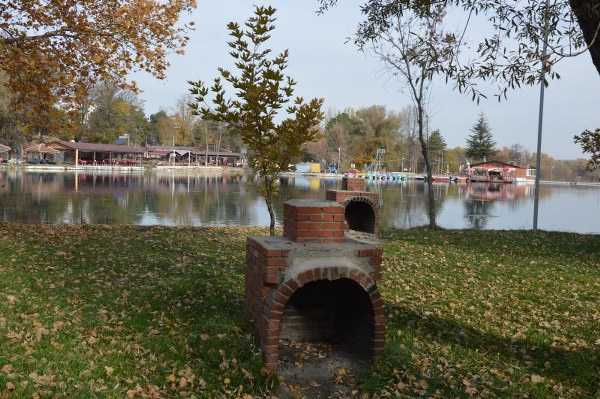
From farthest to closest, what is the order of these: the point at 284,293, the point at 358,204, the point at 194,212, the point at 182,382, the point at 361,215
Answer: the point at 194,212 < the point at 358,204 < the point at 361,215 < the point at 284,293 < the point at 182,382

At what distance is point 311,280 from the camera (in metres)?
4.69

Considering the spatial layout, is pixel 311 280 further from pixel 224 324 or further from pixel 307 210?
pixel 224 324

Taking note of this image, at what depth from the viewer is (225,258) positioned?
9305 mm

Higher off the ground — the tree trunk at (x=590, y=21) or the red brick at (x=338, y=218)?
the tree trunk at (x=590, y=21)

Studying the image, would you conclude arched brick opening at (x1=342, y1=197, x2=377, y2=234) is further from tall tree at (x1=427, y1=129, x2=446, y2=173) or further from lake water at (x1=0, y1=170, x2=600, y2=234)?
tall tree at (x1=427, y1=129, x2=446, y2=173)

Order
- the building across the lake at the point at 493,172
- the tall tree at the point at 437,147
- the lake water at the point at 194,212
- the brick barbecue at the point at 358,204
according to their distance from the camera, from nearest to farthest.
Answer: the brick barbecue at the point at 358,204 < the lake water at the point at 194,212 < the building across the lake at the point at 493,172 < the tall tree at the point at 437,147

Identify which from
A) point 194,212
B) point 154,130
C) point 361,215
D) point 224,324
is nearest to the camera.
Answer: point 224,324

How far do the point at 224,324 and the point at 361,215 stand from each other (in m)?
9.92

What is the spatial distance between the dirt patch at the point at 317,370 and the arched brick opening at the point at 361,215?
8160 mm

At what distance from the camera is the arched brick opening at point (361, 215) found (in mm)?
13867

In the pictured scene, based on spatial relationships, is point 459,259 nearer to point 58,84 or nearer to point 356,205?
point 356,205

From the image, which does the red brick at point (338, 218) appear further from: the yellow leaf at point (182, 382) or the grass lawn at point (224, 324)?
the yellow leaf at point (182, 382)

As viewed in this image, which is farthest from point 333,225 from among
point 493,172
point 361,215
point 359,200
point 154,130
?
point 154,130

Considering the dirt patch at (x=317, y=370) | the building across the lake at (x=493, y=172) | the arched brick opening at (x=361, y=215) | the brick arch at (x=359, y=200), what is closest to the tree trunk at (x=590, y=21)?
the dirt patch at (x=317, y=370)
